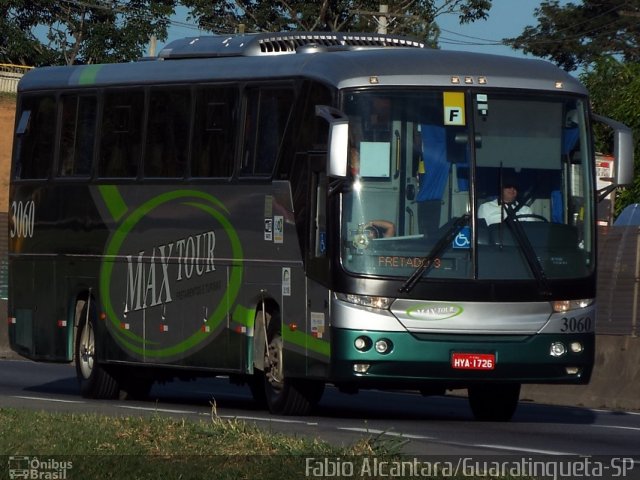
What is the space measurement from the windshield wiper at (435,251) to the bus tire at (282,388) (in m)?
1.70

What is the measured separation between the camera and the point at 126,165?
1948cm

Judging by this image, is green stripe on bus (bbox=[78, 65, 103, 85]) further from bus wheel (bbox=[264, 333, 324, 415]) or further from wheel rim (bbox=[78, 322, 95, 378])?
bus wheel (bbox=[264, 333, 324, 415])

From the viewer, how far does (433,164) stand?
1595 cm

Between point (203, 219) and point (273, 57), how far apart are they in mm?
1815

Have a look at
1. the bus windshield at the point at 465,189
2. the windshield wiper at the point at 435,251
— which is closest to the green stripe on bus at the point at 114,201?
the bus windshield at the point at 465,189

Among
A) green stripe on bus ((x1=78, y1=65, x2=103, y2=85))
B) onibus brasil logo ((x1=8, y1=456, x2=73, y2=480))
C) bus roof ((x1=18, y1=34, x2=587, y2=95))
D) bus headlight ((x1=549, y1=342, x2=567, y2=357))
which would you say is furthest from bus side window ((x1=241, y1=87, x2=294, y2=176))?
onibus brasil logo ((x1=8, y1=456, x2=73, y2=480))

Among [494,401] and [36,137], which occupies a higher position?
[36,137]

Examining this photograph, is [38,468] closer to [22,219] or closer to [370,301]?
[370,301]

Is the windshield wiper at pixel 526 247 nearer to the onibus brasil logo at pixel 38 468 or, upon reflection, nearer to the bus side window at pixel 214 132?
the bus side window at pixel 214 132

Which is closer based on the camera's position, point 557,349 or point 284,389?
point 557,349

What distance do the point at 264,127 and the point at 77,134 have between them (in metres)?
3.70

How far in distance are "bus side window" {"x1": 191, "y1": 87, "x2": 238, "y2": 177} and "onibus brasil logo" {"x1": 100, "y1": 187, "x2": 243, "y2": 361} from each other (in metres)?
0.30

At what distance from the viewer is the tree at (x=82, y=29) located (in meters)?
80.3

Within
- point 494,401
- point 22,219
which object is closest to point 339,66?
point 494,401
